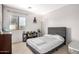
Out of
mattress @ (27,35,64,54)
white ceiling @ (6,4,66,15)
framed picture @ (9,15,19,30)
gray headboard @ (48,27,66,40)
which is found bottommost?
mattress @ (27,35,64,54)

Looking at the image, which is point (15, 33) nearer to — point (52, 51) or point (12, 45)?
point (12, 45)

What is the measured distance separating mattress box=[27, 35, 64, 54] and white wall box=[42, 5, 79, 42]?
142mm

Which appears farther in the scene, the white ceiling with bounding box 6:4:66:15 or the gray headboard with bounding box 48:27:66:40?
the gray headboard with bounding box 48:27:66:40

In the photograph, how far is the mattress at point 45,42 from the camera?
1418 millimetres

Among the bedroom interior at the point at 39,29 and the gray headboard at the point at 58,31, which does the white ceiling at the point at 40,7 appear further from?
the gray headboard at the point at 58,31

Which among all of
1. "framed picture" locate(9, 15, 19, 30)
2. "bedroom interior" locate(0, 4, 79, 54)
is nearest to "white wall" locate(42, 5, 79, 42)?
"bedroom interior" locate(0, 4, 79, 54)

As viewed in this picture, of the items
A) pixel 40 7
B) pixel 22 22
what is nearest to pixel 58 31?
pixel 40 7

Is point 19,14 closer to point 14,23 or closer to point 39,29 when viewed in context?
point 14,23

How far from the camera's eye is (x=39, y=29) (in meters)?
1.58

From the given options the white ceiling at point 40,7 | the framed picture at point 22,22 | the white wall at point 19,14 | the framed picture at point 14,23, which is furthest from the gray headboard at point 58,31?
the framed picture at point 14,23

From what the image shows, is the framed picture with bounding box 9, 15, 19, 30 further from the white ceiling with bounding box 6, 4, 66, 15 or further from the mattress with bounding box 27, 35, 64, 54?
the mattress with bounding box 27, 35, 64, 54

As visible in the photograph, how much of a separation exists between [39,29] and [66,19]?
1.75 feet

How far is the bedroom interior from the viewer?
52.6 inches

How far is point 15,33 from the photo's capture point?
56.9 inches
